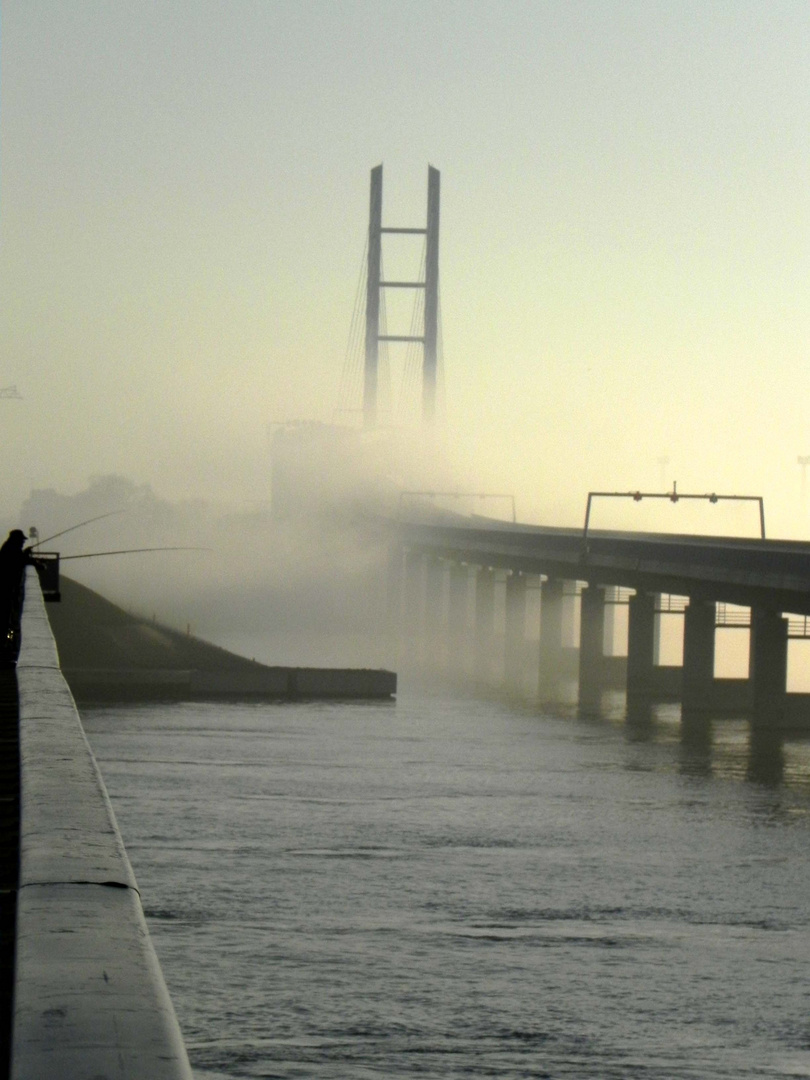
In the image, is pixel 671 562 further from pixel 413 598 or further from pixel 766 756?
pixel 413 598

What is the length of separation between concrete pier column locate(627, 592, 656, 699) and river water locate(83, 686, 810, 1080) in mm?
30172

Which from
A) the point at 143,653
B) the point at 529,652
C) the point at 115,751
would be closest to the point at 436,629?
the point at 529,652

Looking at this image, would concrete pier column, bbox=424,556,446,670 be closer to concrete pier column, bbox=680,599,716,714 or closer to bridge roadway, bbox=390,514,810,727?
bridge roadway, bbox=390,514,810,727

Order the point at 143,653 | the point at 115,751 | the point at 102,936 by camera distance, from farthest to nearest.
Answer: the point at 143,653, the point at 115,751, the point at 102,936

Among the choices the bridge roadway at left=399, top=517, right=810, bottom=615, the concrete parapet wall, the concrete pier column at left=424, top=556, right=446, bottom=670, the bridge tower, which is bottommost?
the concrete pier column at left=424, top=556, right=446, bottom=670

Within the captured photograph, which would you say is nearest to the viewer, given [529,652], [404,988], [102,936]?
[102,936]

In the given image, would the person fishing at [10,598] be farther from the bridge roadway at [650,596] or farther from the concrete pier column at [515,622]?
the concrete pier column at [515,622]

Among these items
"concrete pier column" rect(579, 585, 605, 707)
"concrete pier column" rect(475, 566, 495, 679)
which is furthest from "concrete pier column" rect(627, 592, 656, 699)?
"concrete pier column" rect(475, 566, 495, 679)

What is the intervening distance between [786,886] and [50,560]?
12.6 m

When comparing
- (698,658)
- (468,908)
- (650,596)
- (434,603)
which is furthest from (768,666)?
(434,603)

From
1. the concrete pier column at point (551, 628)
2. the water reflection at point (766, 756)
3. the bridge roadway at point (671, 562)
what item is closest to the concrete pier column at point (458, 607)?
the bridge roadway at point (671, 562)

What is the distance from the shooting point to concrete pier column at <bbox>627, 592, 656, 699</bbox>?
81125 millimetres

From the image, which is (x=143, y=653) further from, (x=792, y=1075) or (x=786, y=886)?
(x=792, y=1075)

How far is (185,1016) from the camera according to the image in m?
15.6
